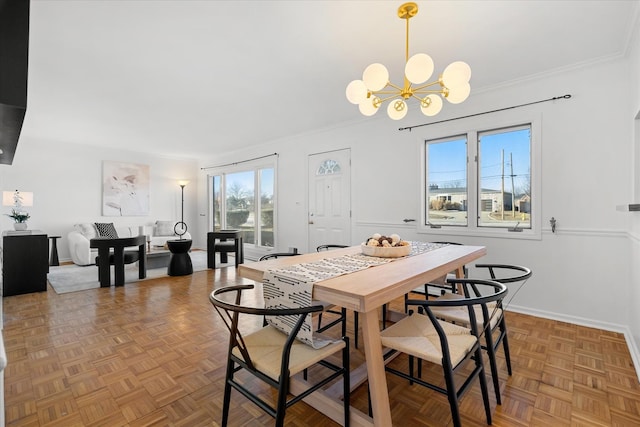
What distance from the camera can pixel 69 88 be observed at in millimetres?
3377

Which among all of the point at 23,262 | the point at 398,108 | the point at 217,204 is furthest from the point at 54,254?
the point at 398,108

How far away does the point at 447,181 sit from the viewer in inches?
148

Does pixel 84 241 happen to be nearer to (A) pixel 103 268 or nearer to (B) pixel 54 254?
(B) pixel 54 254

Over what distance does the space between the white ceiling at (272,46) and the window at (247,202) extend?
239cm

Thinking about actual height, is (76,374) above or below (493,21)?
below

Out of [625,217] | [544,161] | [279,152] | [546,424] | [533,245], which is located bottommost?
[546,424]

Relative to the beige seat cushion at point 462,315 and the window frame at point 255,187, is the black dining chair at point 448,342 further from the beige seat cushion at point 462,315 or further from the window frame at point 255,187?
the window frame at point 255,187

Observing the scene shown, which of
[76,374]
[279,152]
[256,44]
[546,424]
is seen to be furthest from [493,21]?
[279,152]

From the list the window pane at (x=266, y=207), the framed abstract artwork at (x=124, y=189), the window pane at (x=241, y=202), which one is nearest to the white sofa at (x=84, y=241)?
the framed abstract artwork at (x=124, y=189)

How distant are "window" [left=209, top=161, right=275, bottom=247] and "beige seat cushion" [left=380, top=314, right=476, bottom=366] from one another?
15.2 feet

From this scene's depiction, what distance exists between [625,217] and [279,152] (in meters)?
Result: 4.86

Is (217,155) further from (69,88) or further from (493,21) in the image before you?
(493,21)

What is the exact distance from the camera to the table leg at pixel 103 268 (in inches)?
163

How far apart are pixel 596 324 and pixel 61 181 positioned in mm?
8499
